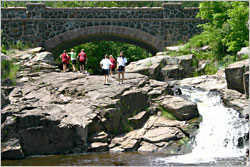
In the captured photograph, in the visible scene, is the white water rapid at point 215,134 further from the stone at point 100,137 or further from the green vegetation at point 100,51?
the green vegetation at point 100,51

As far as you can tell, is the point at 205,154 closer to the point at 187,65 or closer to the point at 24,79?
the point at 24,79

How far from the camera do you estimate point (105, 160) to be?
13.1 metres

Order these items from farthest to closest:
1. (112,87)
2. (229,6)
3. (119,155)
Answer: (229,6) → (112,87) → (119,155)

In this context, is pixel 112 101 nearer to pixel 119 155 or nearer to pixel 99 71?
pixel 119 155

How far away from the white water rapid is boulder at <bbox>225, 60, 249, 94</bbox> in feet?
3.06

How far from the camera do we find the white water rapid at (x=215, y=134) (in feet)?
44.3

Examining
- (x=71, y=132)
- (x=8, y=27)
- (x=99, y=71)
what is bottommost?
(x=99, y=71)

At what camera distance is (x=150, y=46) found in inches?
1188

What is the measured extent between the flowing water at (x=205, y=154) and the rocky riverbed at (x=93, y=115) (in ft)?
1.60

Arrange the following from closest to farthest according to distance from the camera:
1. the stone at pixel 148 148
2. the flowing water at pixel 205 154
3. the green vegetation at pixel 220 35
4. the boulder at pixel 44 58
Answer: the flowing water at pixel 205 154 < the stone at pixel 148 148 < the boulder at pixel 44 58 < the green vegetation at pixel 220 35

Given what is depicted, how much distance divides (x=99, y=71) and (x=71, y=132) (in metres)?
26.0

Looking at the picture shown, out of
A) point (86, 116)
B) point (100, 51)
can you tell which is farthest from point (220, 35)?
point (100, 51)

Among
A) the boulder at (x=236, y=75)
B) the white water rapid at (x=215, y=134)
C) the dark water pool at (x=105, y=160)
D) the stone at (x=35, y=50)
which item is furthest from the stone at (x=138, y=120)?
the stone at (x=35, y=50)

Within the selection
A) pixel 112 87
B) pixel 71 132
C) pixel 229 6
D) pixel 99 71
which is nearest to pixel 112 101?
pixel 112 87
